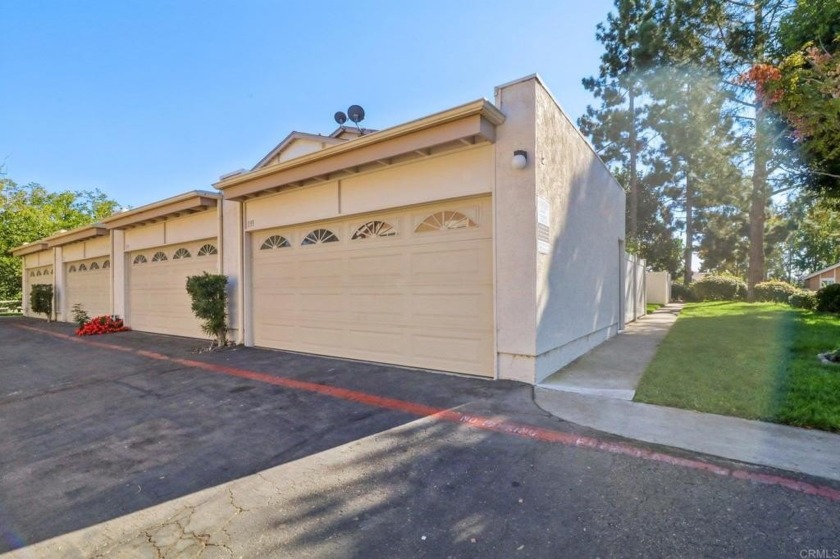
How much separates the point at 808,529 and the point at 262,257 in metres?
8.94

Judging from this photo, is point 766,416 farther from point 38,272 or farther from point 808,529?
point 38,272

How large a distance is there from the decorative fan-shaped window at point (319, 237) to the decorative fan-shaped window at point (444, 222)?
2.00m

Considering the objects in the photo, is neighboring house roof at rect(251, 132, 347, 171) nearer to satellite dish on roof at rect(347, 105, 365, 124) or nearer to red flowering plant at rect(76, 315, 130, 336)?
satellite dish on roof at rect(347, 105, 365, 124)

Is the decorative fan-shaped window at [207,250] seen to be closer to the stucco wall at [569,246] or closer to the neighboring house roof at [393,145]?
the neighboring house roof at [393,145]

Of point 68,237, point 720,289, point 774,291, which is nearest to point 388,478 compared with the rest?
point 68,237

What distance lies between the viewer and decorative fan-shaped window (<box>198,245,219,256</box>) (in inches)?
400

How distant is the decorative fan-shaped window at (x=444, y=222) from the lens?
6.04m

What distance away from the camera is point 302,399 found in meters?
5.07

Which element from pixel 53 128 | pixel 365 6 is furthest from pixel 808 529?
pixel 53 128

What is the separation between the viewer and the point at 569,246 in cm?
669

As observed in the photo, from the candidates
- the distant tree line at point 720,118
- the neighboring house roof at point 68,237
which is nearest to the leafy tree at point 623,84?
the distant tree line at point 720,118

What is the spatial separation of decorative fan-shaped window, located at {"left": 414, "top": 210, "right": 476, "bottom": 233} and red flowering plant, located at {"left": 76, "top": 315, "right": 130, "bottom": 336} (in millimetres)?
11477

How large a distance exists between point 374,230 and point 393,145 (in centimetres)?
155

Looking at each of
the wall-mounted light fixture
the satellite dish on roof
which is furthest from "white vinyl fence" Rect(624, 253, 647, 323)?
the satellite dish on roof
